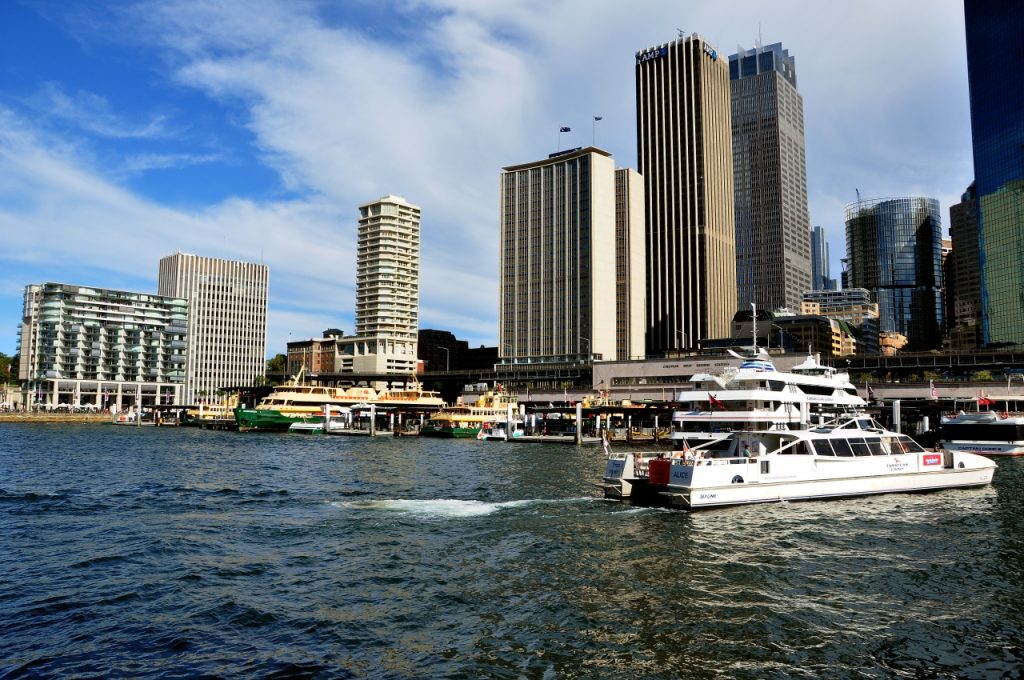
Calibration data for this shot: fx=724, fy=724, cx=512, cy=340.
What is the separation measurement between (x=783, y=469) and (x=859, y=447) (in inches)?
307

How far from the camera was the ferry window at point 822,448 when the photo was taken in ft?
143

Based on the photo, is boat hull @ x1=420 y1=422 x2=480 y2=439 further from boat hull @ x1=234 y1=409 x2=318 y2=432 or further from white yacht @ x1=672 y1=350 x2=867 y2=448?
white yacht @ x1=672 y1=350 x2=867 y2=448

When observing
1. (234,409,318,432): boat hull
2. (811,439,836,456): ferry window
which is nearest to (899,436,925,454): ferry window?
(811,439,836,456): ferry window

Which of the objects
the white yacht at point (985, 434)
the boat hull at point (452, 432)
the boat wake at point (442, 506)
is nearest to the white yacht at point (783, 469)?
the boat wake at point (442, 506)

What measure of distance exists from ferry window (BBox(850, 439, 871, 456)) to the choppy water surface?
3.08 metres

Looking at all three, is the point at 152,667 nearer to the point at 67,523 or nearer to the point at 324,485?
the point at 67,523

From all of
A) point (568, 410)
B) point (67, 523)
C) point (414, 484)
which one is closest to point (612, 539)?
point (414, 484)

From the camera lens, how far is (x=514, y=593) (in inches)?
917

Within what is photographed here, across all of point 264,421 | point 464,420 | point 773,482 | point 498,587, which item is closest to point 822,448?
point 773,482

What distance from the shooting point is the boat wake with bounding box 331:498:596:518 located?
123 ft

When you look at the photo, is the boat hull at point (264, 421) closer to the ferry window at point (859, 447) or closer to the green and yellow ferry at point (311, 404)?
the green and yellow ferry at point (311, 404)

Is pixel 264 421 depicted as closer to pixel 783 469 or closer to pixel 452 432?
pixel 452 432

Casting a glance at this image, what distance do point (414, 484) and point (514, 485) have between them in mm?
7037

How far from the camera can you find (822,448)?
43875 mm
